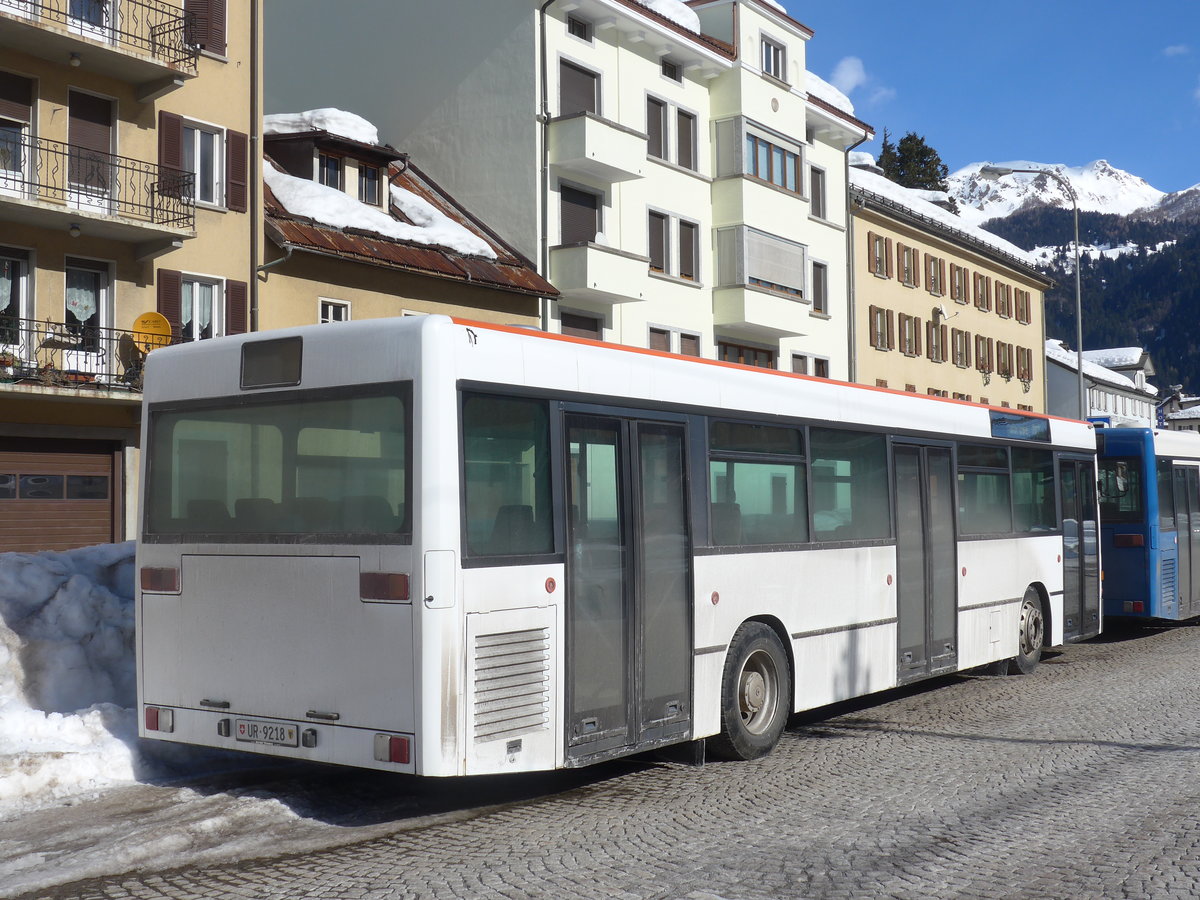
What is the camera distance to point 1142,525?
18.6 m

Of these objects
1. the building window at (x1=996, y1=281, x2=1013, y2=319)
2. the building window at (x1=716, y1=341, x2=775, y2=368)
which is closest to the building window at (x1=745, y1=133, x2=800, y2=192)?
the building window at (x1=716, y1=341, x2=775, y2=368)

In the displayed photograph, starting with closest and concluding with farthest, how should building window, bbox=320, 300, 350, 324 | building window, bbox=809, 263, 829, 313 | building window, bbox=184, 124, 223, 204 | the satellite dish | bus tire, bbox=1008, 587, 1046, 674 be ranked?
bus tire, bbox=1008, 587, 1046, 674 → the satellite dish → building window, bbox=184, 124, 223, 204 → building window, bbox=320, 300, 350, 324 → building window, bbox=809, 263, 829, 313

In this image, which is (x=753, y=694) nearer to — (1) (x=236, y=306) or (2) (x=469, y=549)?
(2) (x=469, y=549)

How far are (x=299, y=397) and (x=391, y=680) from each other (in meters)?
1.71

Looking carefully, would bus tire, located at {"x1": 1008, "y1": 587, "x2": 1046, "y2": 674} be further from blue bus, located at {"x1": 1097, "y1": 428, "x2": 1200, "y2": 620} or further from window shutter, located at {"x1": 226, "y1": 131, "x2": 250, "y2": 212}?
window shutter, located at {"x1": 226, "y1": 131, "x2": 250, "y2": 212}

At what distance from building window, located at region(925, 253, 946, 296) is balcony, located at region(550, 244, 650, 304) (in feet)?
74.0

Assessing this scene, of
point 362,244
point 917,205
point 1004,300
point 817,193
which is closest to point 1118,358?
point 1004,300

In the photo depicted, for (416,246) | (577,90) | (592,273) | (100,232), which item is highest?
(577,90)

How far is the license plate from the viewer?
782 centimetres

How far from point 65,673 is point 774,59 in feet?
111

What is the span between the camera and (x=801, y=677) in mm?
10562

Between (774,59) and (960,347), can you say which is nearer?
(774,59)

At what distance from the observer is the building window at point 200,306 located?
26156 mm

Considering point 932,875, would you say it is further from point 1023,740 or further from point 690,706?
point 1023,740
